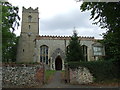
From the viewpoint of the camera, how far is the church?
121 feet

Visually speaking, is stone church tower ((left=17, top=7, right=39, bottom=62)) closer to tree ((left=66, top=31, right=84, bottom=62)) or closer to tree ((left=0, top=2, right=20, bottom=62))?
tree ((left=66, top=31, right=84, bottom=62))

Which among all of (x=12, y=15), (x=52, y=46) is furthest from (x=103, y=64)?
(x=52, y=46)

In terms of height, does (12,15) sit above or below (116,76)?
above

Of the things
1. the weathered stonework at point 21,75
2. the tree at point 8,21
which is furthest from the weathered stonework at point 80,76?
the tree at point 8,21

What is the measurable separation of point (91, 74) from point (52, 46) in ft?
77.7

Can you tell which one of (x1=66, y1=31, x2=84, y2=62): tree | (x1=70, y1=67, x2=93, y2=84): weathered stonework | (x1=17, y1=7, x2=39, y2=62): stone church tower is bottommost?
(x1=70, y1=67, x2=93, y2=84): weathered stonework

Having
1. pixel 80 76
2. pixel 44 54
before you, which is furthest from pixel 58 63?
pixel 80 76

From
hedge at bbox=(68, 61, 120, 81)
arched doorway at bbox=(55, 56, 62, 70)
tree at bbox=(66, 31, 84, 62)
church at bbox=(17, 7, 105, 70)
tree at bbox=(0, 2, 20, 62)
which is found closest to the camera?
tree at bbox=(0, 2, 20, 62)

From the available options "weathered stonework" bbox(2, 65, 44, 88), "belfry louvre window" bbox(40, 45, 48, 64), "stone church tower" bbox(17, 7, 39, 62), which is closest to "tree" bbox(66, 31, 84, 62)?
"weathered stonework" bbox(2, 65, 44, 88)

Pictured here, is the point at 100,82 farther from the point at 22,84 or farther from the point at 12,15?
the point at 12,15

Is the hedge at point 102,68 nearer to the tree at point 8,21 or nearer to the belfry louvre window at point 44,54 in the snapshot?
the tree at point 8,21

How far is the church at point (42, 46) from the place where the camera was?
121ft

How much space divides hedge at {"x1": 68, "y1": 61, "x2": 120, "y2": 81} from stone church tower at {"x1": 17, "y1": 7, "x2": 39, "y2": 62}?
2611cm

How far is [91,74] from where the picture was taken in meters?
15.3
